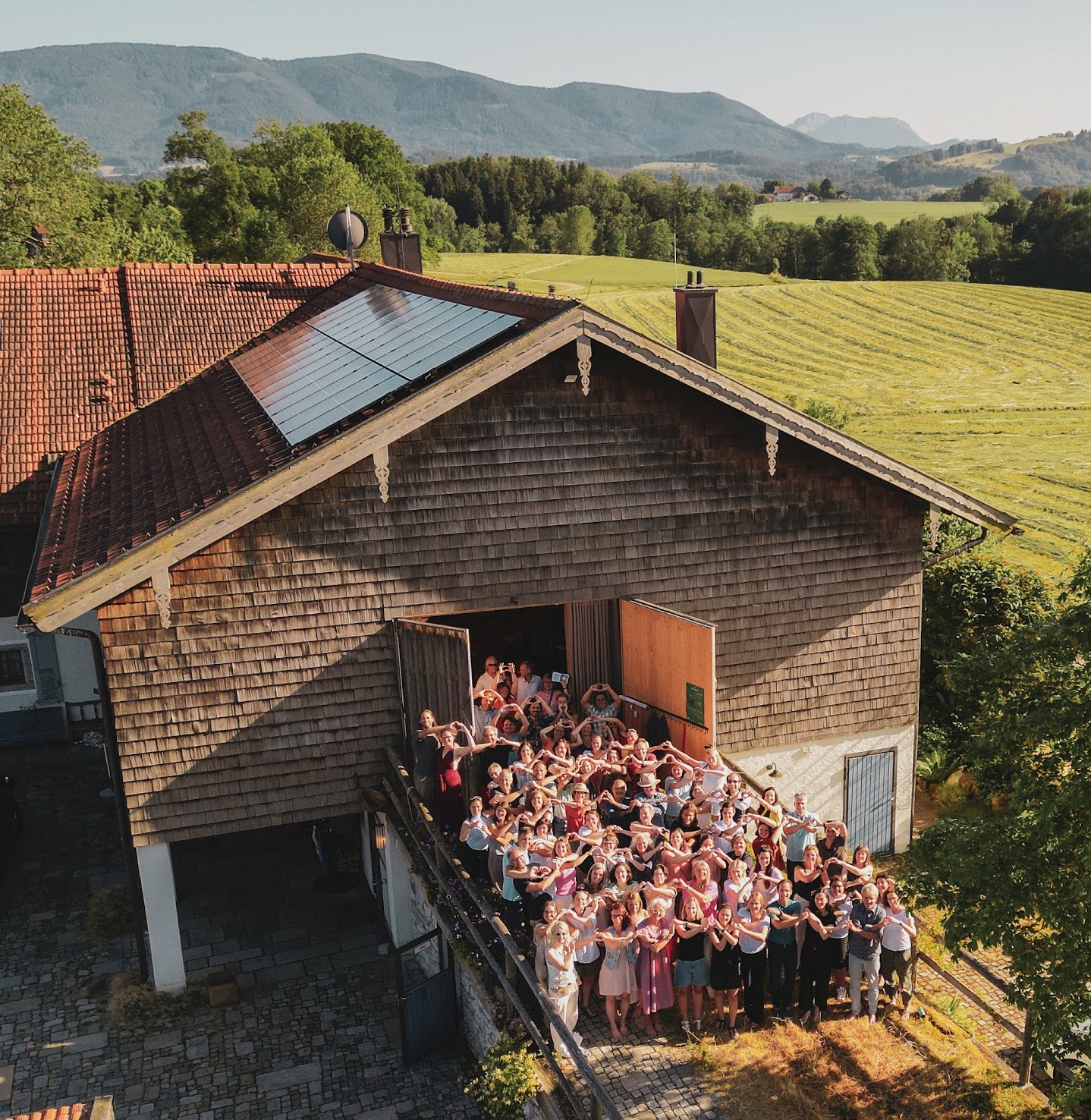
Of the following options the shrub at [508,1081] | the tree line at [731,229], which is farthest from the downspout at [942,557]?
the tree line at [731,229]

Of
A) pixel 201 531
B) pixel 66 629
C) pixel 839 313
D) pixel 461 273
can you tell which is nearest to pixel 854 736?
pixel 201 531

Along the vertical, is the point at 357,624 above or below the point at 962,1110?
above

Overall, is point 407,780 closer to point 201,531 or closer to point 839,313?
point 201,531

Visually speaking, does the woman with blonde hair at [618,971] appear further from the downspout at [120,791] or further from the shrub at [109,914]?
the shrub at [109,914]

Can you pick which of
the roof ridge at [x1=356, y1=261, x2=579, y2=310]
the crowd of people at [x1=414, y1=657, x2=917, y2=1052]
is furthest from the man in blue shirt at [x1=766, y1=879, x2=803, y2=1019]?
the roof ridge at [x1=356, y1=261, x2=579, y2=310]

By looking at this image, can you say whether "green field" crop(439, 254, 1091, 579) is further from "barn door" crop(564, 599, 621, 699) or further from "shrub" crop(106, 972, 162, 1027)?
"shrub" crop(106, 972, 162, 1027)
